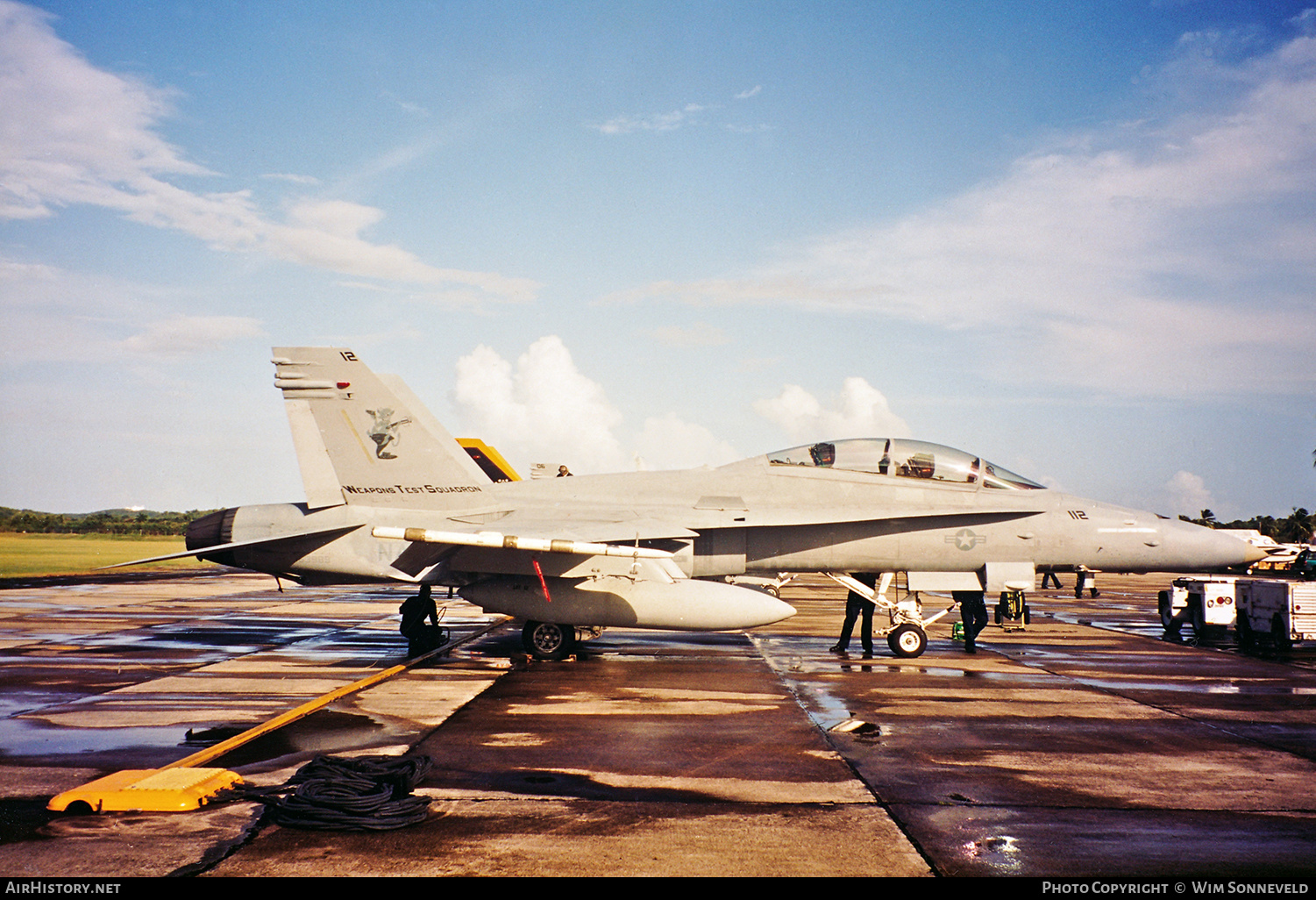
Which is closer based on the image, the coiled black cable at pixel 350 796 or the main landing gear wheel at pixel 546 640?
the coiled black cable at pixel 350 796

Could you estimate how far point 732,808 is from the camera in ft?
19.3

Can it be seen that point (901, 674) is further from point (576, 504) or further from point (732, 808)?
point (732, 808)

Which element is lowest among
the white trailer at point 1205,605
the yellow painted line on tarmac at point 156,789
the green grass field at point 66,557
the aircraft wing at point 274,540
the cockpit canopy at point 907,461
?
the green grass field at point 66,557

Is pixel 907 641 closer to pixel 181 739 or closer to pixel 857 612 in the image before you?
pixel 857 612

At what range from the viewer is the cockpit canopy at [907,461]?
1302cm

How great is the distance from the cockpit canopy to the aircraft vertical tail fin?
5327 mm

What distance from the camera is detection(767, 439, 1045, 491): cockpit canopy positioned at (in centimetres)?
1302

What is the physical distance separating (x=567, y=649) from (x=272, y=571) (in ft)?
16.4

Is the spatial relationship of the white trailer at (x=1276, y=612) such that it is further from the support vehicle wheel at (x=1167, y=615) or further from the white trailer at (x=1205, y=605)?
the support vehicle wheel at (x=1167, y=615)

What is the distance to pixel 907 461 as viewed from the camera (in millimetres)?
13039

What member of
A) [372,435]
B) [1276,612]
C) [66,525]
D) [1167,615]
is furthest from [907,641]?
[66,525]

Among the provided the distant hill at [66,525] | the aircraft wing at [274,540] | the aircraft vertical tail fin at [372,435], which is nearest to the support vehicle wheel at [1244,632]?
the aircraft vertical tail fin at [372,435]

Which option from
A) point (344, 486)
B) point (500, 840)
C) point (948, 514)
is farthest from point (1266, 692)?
point (344, 486)

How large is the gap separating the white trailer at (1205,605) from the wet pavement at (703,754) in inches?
67.8
